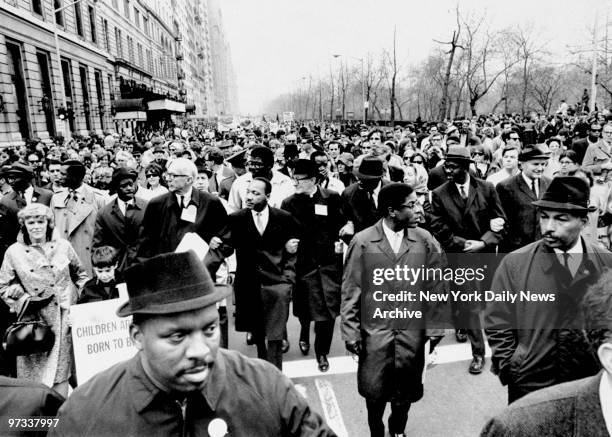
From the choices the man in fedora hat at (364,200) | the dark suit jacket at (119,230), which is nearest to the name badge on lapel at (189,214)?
the dark suit jacket at (119,230)

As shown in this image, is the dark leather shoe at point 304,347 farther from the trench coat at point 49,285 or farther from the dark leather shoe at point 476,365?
the trench coat at point 49,285

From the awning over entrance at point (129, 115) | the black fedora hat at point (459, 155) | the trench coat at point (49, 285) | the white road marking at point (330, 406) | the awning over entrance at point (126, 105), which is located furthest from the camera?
the awning over entrance at point (126, 105)

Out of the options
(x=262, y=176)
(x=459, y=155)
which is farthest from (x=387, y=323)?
(x=262, y=176)

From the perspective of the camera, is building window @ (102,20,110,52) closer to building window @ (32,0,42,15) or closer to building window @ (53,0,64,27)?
building window @ (53,0,64,27)

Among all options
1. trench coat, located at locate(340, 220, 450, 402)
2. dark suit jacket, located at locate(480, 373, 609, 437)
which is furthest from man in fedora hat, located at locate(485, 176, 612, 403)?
dark suit jacket, located at locate(480, 373, 609, 437)

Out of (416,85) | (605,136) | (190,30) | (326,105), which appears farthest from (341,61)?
(190,30)

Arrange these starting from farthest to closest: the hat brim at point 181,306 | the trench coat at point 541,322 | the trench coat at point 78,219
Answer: the trench coat at point 78,219 → the trench coat at point 541,322 → the hat brim at point 181,306

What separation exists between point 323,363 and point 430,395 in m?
1.22

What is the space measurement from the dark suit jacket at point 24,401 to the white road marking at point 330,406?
8.82 ft

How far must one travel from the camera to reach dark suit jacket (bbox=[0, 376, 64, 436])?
201 cm

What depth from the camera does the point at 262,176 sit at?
722cm

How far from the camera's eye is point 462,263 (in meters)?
5.66

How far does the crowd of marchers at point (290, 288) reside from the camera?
1.82 m

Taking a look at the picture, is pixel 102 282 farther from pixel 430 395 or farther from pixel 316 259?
pixel 430 395
